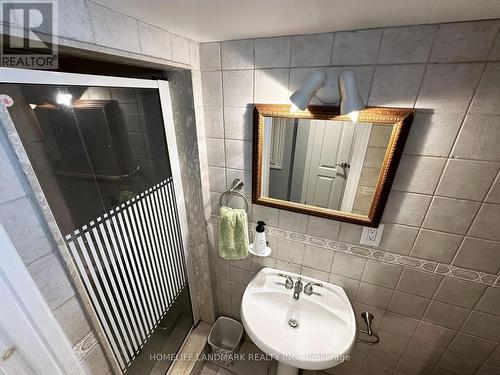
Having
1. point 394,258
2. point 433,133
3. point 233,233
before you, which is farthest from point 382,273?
point 233,233

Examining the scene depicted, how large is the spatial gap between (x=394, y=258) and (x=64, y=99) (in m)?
1.53

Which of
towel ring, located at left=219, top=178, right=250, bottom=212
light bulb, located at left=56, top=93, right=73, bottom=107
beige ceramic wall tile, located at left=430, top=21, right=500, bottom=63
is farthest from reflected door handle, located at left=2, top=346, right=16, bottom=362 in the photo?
beige ceramic wall tile, located at left=430, top=21, right=500, bottom=63

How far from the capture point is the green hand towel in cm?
119

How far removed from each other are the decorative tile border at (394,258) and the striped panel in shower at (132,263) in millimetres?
640

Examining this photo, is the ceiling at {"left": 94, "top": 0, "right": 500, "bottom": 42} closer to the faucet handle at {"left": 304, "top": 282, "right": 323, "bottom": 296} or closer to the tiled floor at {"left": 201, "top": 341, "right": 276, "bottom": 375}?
the faucet handle at {"left": 304, "top": 282, "right": 323, "bottom": 296}

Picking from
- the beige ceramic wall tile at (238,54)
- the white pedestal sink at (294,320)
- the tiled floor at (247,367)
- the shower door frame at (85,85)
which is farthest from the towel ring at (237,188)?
the tiled floor at (247,367)

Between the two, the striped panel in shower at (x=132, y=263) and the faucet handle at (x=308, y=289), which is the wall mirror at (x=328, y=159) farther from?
the striped panel in shower at (x=132, y=263)

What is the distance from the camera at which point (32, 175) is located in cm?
58

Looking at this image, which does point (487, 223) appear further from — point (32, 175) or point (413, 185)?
point (32, 175)

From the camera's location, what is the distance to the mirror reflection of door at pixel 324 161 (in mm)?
911

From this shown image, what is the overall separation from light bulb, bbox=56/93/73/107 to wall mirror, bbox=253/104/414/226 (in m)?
0.72

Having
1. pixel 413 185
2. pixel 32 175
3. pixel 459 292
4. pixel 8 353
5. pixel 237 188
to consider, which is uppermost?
pixel 32 175

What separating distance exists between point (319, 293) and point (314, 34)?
4.20ft

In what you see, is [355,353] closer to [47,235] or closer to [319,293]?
Result: [319,293]
